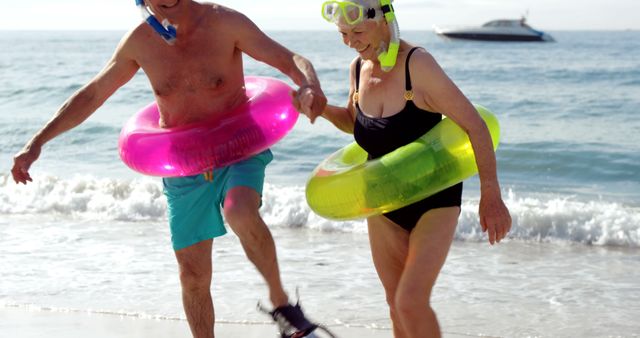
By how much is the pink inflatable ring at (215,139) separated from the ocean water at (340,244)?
1.50 metres

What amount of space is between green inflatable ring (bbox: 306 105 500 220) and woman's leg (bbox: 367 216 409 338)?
0.10 meters

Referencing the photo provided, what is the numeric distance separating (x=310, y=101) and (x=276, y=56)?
0.51 m

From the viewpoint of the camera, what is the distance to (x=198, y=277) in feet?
15.1

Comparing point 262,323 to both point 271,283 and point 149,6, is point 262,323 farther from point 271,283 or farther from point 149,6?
point 149,6

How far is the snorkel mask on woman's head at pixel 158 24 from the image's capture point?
175 inches

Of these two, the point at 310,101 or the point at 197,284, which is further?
the point at 197,284

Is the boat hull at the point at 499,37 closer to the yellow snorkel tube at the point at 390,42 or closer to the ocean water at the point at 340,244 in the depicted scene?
the ocean water at the point at 340,244

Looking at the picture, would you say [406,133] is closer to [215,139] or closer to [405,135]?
[405,135]

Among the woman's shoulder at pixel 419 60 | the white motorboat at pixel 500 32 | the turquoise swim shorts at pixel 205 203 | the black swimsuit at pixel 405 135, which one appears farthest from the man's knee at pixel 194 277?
the white motorboat at pixel 500 32

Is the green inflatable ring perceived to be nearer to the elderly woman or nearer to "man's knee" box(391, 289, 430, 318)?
the elderly woman

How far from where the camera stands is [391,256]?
404 centimetres

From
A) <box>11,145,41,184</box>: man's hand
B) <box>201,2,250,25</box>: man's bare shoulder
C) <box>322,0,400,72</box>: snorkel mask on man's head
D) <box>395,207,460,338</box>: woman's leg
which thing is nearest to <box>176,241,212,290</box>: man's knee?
<box>11,145,41,184</box>: man's hand

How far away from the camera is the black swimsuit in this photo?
12.9 ft

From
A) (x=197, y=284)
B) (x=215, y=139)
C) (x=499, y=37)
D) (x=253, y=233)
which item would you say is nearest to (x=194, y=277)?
(x=197, y=284)
